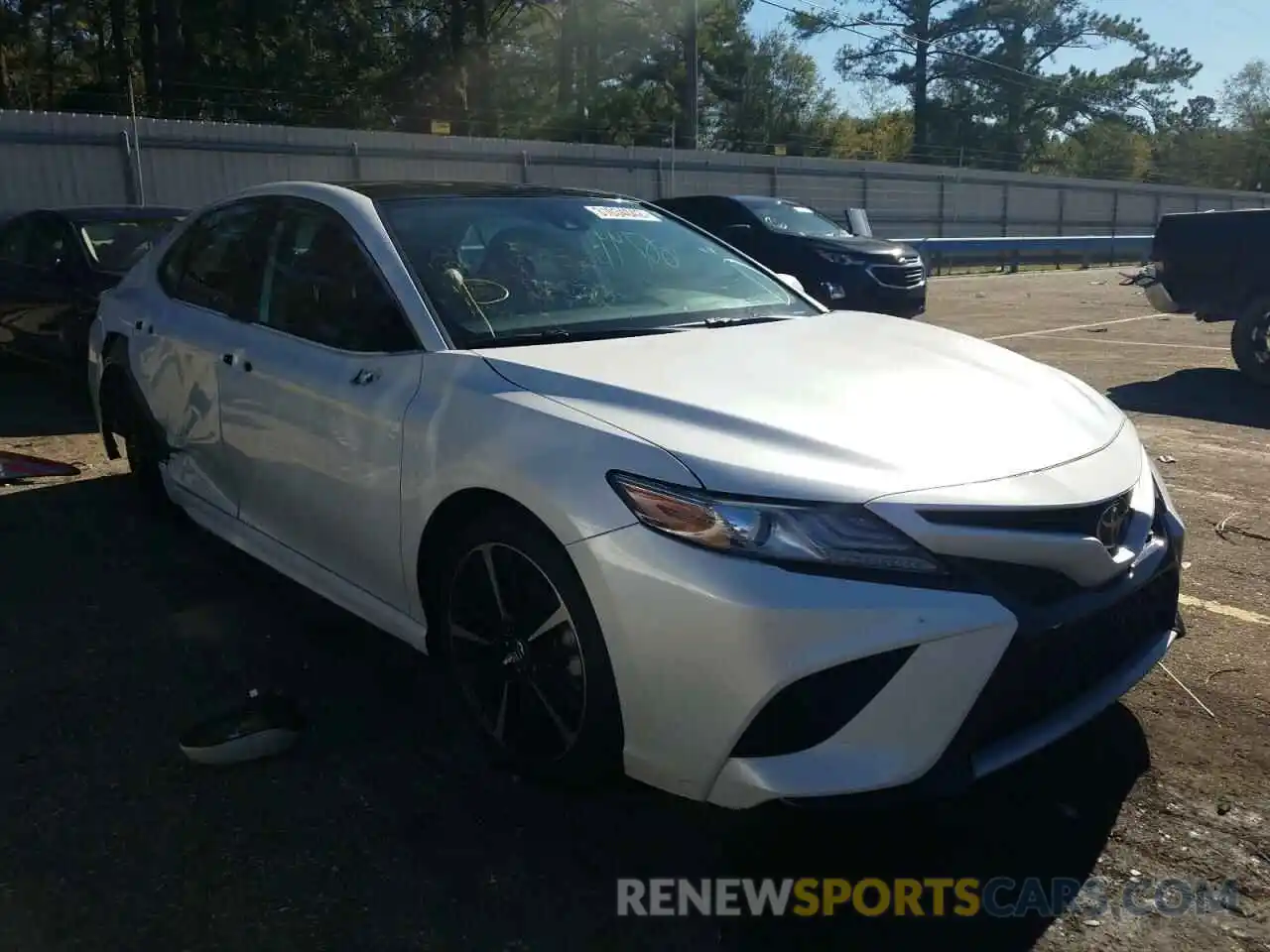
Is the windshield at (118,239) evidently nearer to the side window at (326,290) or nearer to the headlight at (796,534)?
the side window at (326,290)

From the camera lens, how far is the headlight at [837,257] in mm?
12211

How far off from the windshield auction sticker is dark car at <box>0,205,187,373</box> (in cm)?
450

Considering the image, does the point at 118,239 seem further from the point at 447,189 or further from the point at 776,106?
the point at 776,106

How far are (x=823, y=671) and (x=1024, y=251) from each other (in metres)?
26.3

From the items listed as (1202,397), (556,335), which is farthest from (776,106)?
(556,335)

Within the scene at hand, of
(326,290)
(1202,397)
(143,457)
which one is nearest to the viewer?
(326,290)

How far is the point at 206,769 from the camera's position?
294 centimetres

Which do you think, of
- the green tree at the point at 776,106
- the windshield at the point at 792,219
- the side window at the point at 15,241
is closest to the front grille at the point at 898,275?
the windshield at the point at 792,219

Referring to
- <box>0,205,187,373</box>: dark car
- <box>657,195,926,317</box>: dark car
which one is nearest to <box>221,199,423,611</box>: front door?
<box>0,205,187,373</box>: dark car

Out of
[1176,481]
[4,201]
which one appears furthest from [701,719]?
[4,201]

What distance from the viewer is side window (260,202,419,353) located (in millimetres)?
3260

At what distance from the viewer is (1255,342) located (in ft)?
27.8

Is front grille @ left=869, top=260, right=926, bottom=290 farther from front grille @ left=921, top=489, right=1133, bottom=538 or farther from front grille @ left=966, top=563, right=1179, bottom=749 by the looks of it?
front grille @ left=921, top=489, right=1133, bottom=538

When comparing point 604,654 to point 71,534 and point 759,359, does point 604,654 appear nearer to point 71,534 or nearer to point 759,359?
point 759,359
